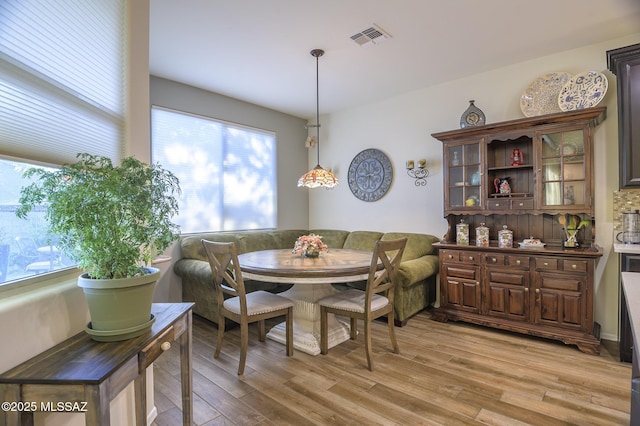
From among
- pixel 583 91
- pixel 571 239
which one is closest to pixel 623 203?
pixel 571 239

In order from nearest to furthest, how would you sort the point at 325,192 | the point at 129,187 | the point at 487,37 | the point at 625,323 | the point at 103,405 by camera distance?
the point at 103,405
the point at 129,187
the point at 625,323
the point at 487,37
the point at 325,192

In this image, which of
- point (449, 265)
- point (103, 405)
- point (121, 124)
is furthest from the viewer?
→ point (449, 265)

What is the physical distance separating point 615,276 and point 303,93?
397 centimetres

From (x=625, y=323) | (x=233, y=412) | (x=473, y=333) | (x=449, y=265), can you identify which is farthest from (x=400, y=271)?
(x=233, y=412)

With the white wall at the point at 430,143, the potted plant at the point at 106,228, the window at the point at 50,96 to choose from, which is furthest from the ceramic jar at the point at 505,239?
the window at the point at 50,96

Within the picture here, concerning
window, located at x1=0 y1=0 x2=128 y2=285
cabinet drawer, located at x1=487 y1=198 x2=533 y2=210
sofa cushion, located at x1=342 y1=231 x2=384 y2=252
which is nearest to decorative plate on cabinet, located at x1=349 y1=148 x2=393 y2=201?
sofa cushion, located at x1=342 y1=231 x2=384 y2=252

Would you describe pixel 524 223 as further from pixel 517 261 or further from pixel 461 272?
pixel 461 272

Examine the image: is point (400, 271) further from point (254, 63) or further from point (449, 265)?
point (254, 63)

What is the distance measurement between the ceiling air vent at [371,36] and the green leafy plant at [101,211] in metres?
2.36

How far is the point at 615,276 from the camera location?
2990 millimetres

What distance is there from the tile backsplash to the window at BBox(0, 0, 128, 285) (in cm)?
397

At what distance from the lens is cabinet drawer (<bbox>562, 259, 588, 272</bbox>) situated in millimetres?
2775

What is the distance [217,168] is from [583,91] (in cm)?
415

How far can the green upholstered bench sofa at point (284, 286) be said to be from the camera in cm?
344
